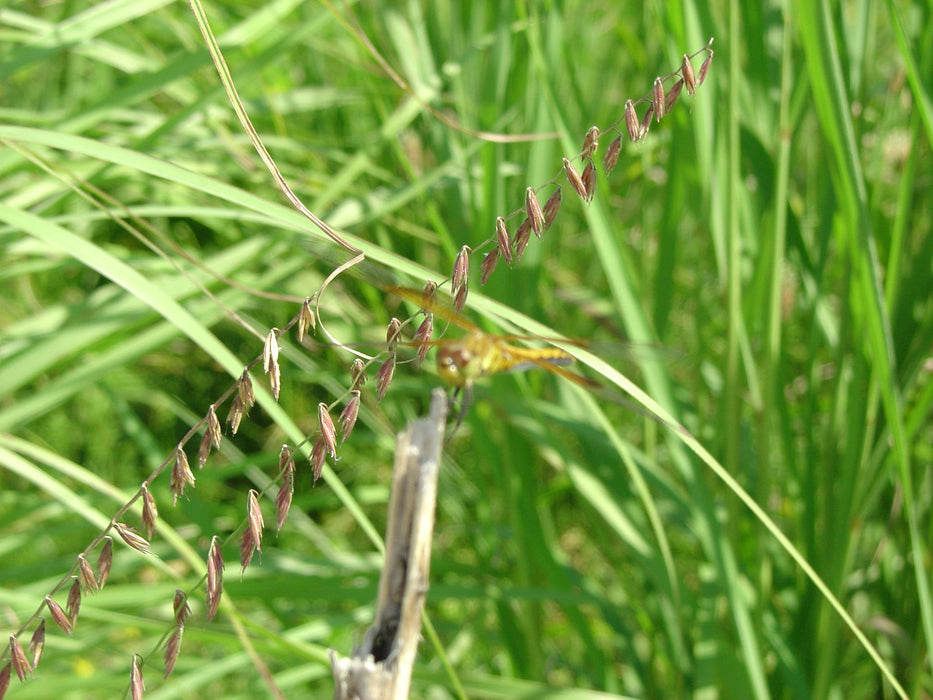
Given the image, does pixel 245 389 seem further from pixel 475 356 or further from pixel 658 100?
pixel 658 100

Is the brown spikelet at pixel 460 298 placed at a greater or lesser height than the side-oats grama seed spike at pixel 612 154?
lesser

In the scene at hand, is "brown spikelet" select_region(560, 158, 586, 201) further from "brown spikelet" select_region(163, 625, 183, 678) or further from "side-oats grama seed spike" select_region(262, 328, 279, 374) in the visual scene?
"brown spikelet" select_region(163, 625, 183, 678)

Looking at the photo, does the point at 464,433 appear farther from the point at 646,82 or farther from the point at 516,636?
the point at 646,82

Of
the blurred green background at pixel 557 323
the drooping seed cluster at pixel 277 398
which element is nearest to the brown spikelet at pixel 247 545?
the drooping seed cluster at pixel 277 398

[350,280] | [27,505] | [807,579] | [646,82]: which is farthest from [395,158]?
[807,579]

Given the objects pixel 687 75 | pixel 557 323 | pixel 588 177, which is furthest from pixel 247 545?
pixel 557 323

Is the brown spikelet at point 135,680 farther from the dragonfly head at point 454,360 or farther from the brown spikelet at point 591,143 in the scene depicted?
the brown spikelet at point 591,143

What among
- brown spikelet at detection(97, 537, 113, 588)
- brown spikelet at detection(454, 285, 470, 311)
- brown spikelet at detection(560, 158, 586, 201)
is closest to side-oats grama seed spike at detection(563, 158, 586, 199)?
brown spikelet at detection(560, 158, 586, 201)
